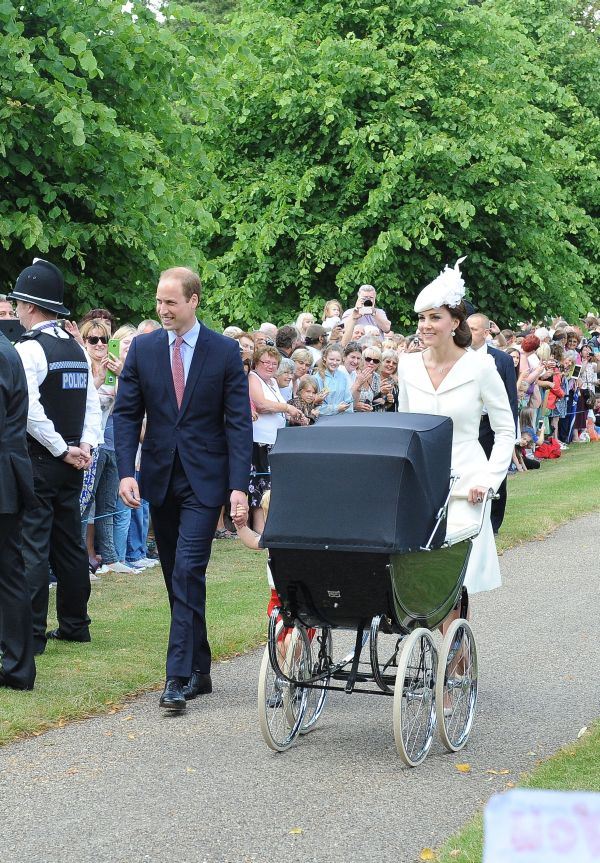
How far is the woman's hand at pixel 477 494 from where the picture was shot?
21.9ft

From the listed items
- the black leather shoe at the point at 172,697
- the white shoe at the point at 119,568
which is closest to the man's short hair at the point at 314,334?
the white shoe at the point at 119,568

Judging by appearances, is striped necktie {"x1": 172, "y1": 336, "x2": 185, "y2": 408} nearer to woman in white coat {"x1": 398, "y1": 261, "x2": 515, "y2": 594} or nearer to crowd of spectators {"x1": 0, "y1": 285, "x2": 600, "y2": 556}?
crowd of spectators {"x1": 0, "y1": 285, "x2": 600, "y2": 556}

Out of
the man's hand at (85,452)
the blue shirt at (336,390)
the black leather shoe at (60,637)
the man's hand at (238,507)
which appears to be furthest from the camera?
the blue shirt at (336,390)

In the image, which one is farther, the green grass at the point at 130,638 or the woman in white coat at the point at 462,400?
the green grass at the point at 130,638

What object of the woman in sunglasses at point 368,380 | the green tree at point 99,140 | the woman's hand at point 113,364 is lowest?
the woman in sunglasses at point 368,380

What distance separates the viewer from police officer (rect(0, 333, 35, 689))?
7207 millimetres

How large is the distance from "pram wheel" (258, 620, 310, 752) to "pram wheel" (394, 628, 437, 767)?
50 centimetres

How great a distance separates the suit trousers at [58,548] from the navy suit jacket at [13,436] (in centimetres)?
94

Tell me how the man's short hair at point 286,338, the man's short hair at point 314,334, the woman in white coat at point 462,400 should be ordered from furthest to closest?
1. the man's short hair at point 314,334
2. the man's short hair at point 286,338
3. the woman in white coat at point 462,400

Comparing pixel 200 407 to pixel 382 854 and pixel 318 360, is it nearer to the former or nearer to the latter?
pixel 382 854

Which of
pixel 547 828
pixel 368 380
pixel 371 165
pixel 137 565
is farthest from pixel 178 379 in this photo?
pixel 371 165

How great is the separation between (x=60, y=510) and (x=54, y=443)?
0.50 metres

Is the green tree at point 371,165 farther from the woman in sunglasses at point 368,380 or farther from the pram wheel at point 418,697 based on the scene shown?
the pram wheel at point 418,697

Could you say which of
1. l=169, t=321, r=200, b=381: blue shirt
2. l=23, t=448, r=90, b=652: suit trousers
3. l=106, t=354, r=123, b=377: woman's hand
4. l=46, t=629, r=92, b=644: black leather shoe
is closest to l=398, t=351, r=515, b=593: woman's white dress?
l=169, t=321, r=200, b=381: blue shirt
